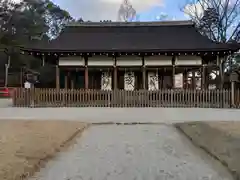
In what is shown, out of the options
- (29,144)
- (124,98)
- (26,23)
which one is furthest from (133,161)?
(26,23)

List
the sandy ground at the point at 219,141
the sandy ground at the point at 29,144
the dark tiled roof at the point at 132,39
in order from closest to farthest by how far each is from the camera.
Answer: the sandy ground at the point at 29,144
the sandy ground at the point at 219,141
the dark tiled roof at the point at 132,39

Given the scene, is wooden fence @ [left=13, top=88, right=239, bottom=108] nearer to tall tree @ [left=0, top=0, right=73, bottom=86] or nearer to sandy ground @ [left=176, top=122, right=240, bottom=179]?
sandy ground @ [left=176, top=122, right=240, bottom=179]

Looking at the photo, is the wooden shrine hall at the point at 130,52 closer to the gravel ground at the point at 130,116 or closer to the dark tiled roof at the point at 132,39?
the dark tiled roof at the point at 132,39

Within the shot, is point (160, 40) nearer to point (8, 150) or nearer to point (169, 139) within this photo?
point (169, 139)

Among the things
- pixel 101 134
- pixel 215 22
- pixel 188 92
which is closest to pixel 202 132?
pixel 101 134

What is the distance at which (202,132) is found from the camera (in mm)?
10047

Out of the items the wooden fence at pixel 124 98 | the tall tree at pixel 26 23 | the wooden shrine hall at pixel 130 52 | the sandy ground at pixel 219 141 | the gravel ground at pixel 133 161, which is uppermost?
the tall tree at pixel 26 23

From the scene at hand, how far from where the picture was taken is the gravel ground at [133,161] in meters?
5.29

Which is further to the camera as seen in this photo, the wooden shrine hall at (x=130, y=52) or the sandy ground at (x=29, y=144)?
the wooden shrine hall at (x=130, y=52)

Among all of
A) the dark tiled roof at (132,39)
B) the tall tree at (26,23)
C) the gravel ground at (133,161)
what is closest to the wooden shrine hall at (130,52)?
the dark tiled roof at (132,39)

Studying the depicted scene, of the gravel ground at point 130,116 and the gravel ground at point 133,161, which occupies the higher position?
the gravel ground at point 130,116

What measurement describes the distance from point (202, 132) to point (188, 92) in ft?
40.2

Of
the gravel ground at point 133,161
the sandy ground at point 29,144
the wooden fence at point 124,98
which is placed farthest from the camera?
the wooden fence at point 124,98

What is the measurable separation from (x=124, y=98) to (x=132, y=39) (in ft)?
22.8
